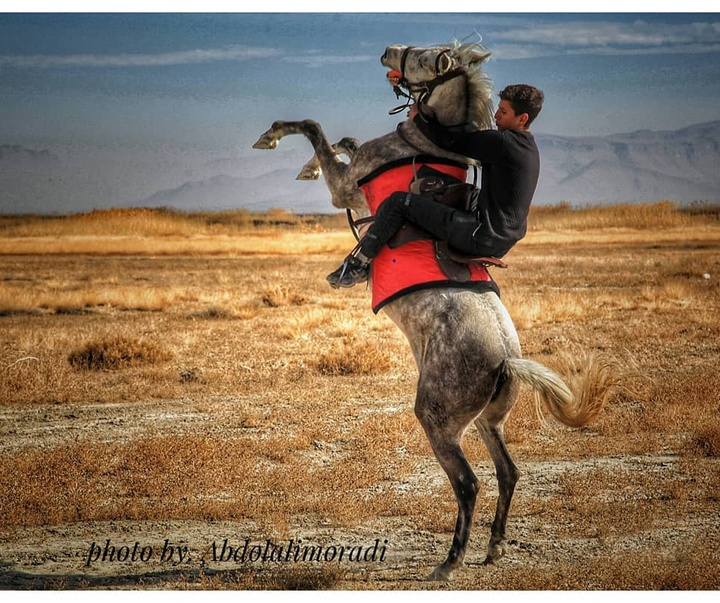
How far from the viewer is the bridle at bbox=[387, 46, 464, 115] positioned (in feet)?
13.6

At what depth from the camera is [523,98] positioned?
4.07m

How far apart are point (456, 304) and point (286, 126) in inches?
53.4

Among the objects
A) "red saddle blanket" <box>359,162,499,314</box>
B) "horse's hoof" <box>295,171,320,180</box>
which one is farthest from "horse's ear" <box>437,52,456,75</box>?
"horse's hoof" <box>295,171,320,180</box>

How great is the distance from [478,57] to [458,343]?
141 centimetres

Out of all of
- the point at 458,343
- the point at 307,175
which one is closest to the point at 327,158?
the point at 307,175

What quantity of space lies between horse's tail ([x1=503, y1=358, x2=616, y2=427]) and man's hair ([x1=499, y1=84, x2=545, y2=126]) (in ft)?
3.94

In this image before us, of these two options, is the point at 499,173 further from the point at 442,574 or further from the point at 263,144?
the point at 442,574

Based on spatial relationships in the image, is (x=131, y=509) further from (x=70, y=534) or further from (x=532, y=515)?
(x=532, y=515)

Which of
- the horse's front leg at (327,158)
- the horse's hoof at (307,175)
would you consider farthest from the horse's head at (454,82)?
the horse's hoof at (307,175)

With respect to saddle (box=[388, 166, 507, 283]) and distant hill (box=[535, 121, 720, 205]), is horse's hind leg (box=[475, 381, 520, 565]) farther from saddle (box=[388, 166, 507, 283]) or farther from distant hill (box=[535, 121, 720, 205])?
distant hill (box=[535, 121, 720, 205])

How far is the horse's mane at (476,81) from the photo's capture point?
164 inches

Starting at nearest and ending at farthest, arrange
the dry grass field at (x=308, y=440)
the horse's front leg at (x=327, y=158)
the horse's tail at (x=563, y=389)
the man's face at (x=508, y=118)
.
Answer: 1. the horse's tail at (x=563, y=389)
2. the man's face at (x=508, y=118)
3. the horse's front leg at (x=327, y=158)
4. the dry grass field at (x=308, y=440)

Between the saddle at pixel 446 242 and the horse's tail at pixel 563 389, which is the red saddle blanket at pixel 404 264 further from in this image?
the horse's tail at pixel 563 389

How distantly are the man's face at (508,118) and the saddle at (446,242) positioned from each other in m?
0.34
